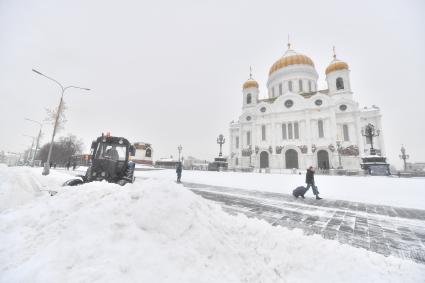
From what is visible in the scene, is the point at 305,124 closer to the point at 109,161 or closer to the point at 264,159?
the point at 264,159

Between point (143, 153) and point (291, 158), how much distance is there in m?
40.2

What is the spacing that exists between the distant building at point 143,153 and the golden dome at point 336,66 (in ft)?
160

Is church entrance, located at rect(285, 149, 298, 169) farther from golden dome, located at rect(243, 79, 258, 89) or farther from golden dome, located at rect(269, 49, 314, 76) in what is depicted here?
golden dome, located at rect(269, 49, 314, 76)

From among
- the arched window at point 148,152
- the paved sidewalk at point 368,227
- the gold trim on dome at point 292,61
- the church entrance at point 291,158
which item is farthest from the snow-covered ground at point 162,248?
the arched window at point 148,152

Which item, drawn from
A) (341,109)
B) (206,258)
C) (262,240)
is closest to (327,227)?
(262,240)

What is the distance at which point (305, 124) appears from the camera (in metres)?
34.8

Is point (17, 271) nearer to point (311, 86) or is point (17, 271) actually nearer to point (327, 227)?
point (327, 227)

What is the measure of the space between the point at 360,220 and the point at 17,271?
7701mm

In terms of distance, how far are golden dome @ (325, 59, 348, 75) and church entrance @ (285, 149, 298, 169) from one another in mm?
18393

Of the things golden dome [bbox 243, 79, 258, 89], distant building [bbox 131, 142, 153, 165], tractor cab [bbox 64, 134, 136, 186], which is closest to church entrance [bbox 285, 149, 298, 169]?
golden dome [bbox 243, 79, 258, 89]

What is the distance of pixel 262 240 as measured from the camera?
3.31 meters

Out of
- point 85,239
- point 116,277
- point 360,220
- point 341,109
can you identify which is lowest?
point 360,220

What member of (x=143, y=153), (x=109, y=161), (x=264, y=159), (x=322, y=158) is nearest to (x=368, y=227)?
(x=109, y=161)

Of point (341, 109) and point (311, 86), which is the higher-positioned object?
point (311, 86)
